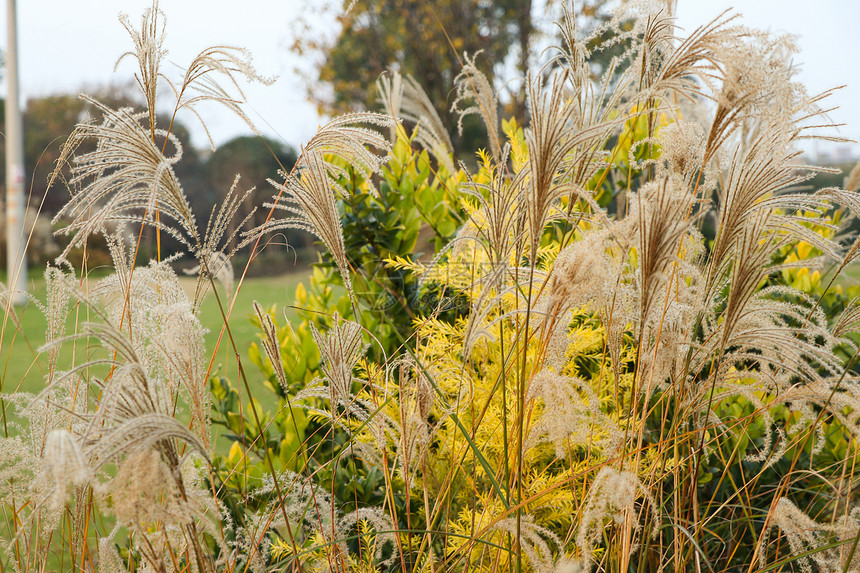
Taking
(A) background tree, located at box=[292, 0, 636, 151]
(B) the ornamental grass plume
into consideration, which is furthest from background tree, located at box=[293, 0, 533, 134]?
(B) the ornamental grass plume

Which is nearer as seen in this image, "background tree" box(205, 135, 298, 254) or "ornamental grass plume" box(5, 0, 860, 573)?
"ornamental grass plume" box(5, 0, 860, 573)

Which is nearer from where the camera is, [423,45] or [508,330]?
[508,330]

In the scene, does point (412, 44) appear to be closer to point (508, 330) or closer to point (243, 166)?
point (243, 166)

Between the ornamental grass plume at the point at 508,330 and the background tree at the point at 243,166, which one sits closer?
the ornamental grass plume at the point at 508,330

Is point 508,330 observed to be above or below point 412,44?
below

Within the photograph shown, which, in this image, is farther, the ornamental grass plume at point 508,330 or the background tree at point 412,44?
the background tree at point 412,44

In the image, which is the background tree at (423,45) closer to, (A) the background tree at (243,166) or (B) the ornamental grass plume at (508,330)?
(A) the background tree at (243,166)

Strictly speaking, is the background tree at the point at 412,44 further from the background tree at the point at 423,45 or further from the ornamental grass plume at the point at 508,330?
the ornamental grass plume at the point at 508,330

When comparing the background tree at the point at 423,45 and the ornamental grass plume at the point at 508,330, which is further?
the background tree at the point at 423,45

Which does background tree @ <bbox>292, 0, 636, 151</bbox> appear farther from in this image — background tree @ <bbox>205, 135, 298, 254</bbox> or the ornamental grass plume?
the ornamental grass plume

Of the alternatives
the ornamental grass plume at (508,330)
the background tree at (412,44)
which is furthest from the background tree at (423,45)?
the ornamental grass plume at (508,330)

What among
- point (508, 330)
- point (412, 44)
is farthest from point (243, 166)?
point (508, 330)

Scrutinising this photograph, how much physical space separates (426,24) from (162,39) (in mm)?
8197

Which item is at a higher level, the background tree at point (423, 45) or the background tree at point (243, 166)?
the background tree at point (423, 45)
